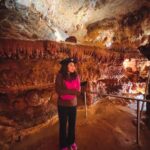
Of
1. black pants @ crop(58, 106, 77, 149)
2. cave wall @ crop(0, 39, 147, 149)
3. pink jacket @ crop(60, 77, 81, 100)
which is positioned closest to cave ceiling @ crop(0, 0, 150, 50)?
cave wall @ crop(0, 39, 147, 149)

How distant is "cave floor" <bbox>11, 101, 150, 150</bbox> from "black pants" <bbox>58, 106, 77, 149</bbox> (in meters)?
0.45

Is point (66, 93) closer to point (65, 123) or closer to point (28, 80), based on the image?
point (65, 123)

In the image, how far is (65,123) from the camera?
3121mm

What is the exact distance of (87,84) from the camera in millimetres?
6375

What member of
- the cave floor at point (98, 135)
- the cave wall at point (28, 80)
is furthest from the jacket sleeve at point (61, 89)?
the cave wall at point (28, 80)

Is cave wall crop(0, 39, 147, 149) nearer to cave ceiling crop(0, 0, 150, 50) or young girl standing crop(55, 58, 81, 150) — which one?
young girl standing crop(55, 58, 81, 150)

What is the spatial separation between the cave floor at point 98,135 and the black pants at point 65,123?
0.45 metres

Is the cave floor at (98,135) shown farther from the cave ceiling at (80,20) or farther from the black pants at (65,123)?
the cave ceiling at (80,20)

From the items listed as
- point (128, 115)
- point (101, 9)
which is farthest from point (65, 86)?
point (101, 9)

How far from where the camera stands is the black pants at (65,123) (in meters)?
3.07

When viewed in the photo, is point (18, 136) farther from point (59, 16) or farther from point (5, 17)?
point (59, 16)

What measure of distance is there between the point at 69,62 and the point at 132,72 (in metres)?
7.86

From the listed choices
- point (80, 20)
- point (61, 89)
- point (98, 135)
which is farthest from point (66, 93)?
point (80, 20)

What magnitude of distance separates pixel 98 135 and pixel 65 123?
4.46ft
